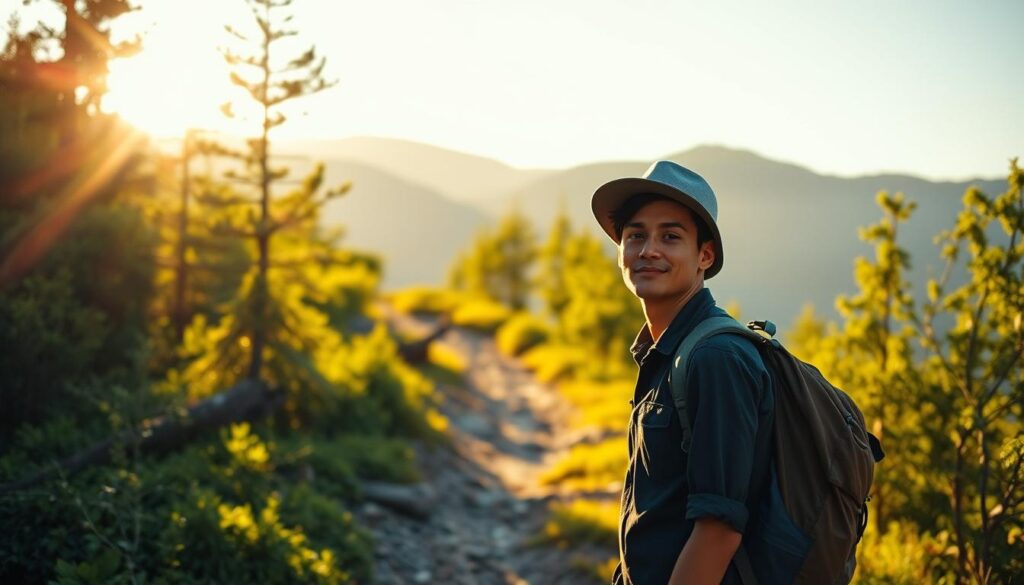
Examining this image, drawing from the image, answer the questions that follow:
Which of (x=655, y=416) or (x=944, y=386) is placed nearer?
(x=655, y=416)

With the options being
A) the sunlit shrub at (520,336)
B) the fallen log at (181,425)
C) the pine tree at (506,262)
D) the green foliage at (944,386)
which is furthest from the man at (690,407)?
the pine tree at (506,262)

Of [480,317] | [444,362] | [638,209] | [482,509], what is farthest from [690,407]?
[480,317]

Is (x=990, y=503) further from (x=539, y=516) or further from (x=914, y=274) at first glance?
(x=539, y=516)

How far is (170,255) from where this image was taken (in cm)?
1234

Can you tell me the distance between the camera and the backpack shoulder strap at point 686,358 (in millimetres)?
2502

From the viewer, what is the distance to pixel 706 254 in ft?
9.64

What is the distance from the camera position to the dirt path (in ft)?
27.3

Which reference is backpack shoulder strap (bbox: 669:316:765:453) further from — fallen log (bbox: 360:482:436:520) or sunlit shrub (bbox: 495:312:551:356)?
sunlit shrub (bbox: 495:312:551:356)

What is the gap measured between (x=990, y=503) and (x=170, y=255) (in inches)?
476

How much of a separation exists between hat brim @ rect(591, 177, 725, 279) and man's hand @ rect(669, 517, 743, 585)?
1.12 metres

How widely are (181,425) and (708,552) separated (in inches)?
283

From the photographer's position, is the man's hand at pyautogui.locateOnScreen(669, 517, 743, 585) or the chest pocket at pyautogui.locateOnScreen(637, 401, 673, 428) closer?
the man's hand at pyautogui.locateOnScreen(669, 517, 743, 585)

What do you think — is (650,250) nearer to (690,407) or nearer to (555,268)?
(690,407)

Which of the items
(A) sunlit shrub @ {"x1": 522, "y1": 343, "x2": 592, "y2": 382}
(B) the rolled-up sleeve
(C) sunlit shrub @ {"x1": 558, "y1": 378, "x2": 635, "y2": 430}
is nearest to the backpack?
(B) the rolled-up sleeve
